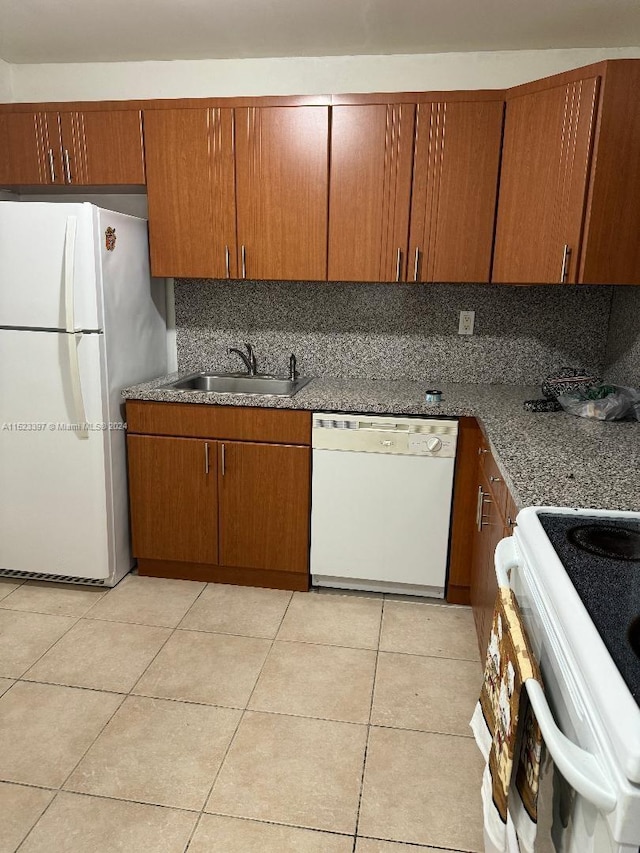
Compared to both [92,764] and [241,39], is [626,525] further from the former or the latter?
[241,39]

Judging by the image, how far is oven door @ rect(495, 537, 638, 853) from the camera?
26.0 inches

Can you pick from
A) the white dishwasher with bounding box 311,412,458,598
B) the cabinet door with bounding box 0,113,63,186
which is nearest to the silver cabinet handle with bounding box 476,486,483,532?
the white dishwasher with bounding box 311,412,458,598

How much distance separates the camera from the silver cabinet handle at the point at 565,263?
2.30m

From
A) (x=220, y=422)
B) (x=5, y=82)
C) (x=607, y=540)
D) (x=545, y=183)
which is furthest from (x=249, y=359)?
(x=607, y=540)

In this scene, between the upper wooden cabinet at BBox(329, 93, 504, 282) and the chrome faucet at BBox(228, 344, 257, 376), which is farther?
the chrome faucet at BBox(228, 344, 257, 376)

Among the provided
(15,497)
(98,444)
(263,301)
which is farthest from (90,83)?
(15,497)

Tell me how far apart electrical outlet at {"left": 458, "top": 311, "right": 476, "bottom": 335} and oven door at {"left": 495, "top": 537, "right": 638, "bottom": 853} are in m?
2.02

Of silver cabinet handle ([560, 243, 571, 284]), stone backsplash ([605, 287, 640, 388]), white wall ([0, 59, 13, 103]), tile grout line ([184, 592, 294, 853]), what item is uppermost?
white wall ([0, 59, 13, 103])

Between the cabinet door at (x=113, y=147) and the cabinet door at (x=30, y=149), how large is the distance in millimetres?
156

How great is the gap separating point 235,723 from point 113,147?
2442 millimetres

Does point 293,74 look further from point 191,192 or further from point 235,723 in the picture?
point 235,723

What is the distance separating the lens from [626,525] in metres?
1.25

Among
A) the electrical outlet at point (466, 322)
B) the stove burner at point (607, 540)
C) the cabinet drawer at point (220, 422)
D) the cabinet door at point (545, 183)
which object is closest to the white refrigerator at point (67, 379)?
the cabinet drawer at point (220, 422)

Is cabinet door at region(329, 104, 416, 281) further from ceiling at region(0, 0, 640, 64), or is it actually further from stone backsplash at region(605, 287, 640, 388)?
stone backsplash at region(605, 287, 640, 388)
